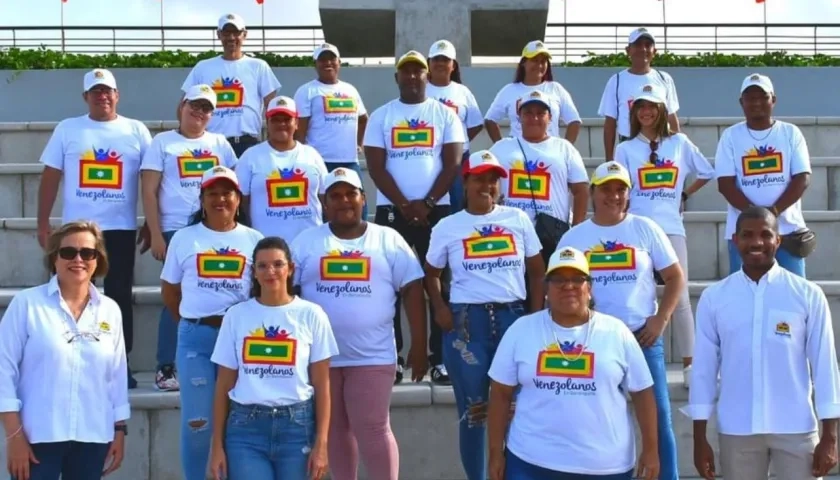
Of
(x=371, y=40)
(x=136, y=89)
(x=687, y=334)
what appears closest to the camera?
(x=687, y=334)

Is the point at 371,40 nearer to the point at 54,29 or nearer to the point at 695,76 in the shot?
the point at 695,76

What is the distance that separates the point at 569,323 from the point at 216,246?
181 cm

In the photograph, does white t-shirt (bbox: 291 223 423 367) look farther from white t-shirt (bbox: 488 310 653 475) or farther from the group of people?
white t-shirt (bbox: 488 310 653 475)

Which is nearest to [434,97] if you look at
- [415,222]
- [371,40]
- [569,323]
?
[415,222]

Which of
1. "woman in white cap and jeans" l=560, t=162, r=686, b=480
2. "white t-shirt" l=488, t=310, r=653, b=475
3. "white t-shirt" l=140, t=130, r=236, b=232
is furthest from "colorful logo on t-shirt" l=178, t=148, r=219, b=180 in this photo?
"white t-shirt" l=488, t=310, r=653, b=475

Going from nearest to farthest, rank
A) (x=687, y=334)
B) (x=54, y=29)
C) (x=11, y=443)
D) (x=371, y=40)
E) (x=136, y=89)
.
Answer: (x=11, y=443) → (x=687, y=334) → (x=136, y=89) → (x=371, y=40) → (x=54, y=29)

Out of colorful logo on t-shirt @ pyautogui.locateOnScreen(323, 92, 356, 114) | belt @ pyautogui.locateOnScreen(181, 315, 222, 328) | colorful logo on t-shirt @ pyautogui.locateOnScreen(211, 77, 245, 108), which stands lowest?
belt @ pyautogui.locateOnScreen(181, 315, 222, 328)

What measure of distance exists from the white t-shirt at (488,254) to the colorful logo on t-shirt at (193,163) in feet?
5.31

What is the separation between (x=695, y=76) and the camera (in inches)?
Result: 488

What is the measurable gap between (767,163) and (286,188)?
2664mm

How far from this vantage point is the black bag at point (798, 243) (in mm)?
6430

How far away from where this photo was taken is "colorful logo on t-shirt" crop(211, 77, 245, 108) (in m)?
7.98

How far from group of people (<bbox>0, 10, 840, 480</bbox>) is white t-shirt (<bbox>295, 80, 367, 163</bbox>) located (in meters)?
0.01

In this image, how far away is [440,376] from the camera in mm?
6590
